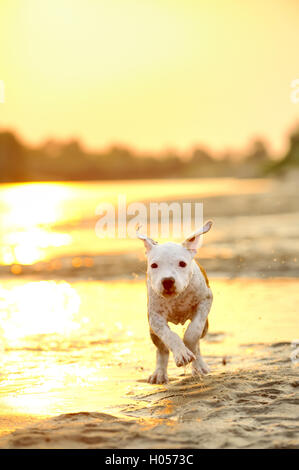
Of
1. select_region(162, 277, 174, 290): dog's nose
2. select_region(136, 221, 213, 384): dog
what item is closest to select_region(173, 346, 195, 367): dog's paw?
select_region(136, 221, 213, 384): dog

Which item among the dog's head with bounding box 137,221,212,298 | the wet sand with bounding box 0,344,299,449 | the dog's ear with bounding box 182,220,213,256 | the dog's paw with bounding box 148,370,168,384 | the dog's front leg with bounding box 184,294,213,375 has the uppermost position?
the dog's ear with bounding box 182,220,213,256

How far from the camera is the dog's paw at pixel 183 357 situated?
262 inches

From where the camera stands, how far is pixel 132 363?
8266 mm

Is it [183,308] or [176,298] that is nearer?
[176,298]

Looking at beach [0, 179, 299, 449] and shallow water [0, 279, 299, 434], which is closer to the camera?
beach [0, 179, 299, 449]

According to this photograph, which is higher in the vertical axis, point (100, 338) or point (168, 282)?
point (168, 282)

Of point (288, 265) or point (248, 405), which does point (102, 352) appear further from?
point (288, 265)

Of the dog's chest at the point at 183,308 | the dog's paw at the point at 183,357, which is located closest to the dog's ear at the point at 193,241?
the dog's chest at the point at 183,308

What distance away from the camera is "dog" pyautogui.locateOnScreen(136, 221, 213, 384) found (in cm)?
668

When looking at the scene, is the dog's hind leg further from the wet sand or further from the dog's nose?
the dog's nose

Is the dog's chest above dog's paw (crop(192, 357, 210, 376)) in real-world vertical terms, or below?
above

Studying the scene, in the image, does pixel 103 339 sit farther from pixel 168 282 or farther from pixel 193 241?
pixel 168 282

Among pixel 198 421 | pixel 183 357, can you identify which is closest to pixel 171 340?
pixel 183 357

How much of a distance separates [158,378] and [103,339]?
2.11 m
